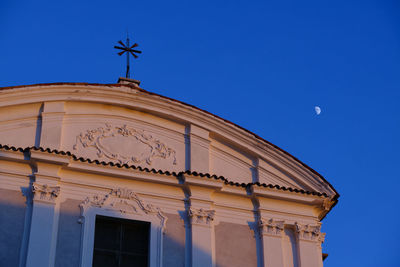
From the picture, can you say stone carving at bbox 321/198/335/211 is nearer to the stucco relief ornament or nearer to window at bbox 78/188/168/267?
the stucco relief ornament

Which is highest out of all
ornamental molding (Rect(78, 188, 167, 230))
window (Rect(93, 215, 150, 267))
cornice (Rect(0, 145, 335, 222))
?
cornice (Rect(0, 145, 335, 222))

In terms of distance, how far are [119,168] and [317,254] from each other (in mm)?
4075

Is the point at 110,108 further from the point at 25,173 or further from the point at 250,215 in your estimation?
the point at 250,215

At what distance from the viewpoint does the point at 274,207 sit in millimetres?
15125

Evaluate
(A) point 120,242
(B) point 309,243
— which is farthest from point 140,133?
(B) point 309,243

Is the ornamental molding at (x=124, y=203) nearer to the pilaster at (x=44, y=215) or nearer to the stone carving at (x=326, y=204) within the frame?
the pilaster at (x=44, y=215)

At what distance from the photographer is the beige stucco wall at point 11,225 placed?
12867mm

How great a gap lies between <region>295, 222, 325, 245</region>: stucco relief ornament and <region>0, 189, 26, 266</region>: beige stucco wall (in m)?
5.16

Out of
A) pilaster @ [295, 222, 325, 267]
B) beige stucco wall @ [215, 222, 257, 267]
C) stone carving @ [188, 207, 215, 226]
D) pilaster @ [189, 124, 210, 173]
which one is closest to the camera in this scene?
beige stucco wall @ [215, 222, 257, 267]

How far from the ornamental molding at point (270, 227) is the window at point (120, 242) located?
7.16 ft

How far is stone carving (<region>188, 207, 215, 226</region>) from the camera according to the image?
14398 mm

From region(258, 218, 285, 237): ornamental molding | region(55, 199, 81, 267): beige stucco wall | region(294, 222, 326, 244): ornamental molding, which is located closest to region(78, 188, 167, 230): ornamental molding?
region(55, 199, 81, 267): beige stucco wall

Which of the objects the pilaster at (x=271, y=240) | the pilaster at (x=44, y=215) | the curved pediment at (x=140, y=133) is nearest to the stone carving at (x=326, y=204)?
the curved pediment at (x=140, y=133)

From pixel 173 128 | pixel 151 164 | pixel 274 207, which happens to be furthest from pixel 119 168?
pixel 274 207
